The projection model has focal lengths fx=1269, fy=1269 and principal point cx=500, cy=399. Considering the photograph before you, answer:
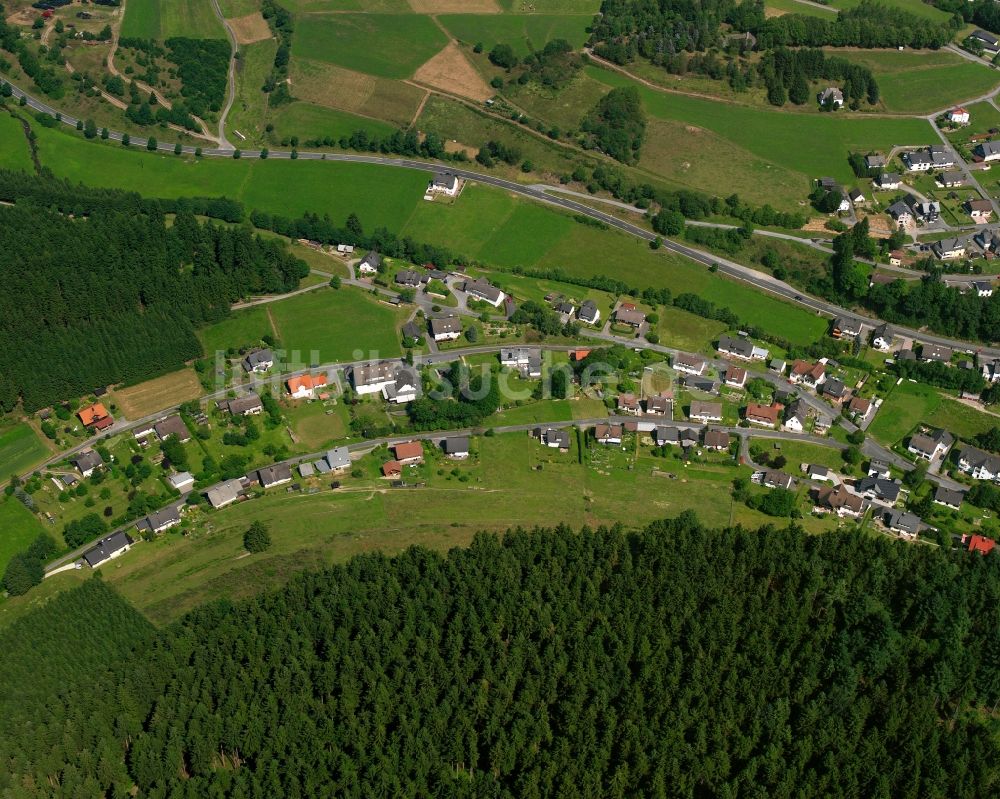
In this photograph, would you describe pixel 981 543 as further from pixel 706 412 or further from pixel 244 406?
pixel 244 406

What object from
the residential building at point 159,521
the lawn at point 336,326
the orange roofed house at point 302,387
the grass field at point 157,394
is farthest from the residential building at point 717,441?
Result: the grass field at point 157,394

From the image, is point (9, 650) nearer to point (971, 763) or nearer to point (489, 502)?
point (489, 502)

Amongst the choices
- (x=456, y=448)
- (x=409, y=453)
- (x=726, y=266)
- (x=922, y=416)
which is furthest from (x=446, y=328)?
(x=922, y=416)

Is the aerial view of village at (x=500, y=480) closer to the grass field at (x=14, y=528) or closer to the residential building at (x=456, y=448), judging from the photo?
the grass field at (x=14, y=528)

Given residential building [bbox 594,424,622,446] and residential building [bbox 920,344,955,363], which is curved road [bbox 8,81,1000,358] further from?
residential building [bbox 594,424,622,446]

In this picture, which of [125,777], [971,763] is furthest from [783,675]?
[125,777]

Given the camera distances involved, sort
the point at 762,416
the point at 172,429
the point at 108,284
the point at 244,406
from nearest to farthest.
Result: 1. the point at 172,429
2. the point at 244,406
3. the point at 762,416
4. the point at 108,284
